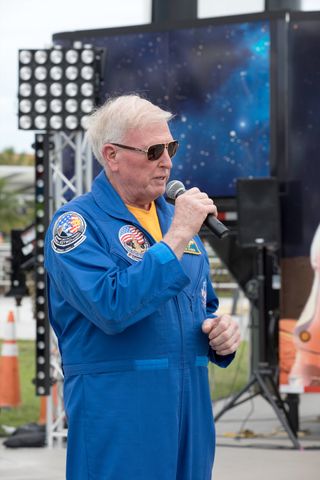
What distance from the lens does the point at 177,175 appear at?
10.2m

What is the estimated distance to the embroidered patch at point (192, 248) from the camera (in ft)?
11.0

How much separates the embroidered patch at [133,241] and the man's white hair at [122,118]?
0.96ft

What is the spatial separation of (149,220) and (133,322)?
455 mm

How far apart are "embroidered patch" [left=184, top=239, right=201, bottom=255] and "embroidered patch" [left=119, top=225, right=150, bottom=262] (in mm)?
150

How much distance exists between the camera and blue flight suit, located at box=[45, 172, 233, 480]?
3012mm

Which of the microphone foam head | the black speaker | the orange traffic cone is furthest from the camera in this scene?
the orange traffic cone

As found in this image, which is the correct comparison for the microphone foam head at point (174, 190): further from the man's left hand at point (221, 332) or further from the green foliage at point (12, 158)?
the green foliage at point (12, 158)

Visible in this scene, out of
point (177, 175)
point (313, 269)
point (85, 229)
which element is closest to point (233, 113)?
point (177, 175)

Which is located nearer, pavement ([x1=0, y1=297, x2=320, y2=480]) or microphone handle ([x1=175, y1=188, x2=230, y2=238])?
microphone handle ([x1=175, y1=188, x2=230, y2=238])

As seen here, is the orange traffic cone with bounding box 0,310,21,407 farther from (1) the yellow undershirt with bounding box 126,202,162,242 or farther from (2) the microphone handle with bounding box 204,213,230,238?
(2) the microphone handle with bounding box 204,213,230,238

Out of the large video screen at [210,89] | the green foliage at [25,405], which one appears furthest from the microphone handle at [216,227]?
the green foliage at [25,405]

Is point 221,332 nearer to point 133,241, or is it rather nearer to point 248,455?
point 133,241

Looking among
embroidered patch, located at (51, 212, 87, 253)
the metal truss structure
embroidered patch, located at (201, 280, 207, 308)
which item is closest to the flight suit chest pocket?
embroidered patch, located at (201, 280, 207, 308)

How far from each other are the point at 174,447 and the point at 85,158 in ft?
19.6
